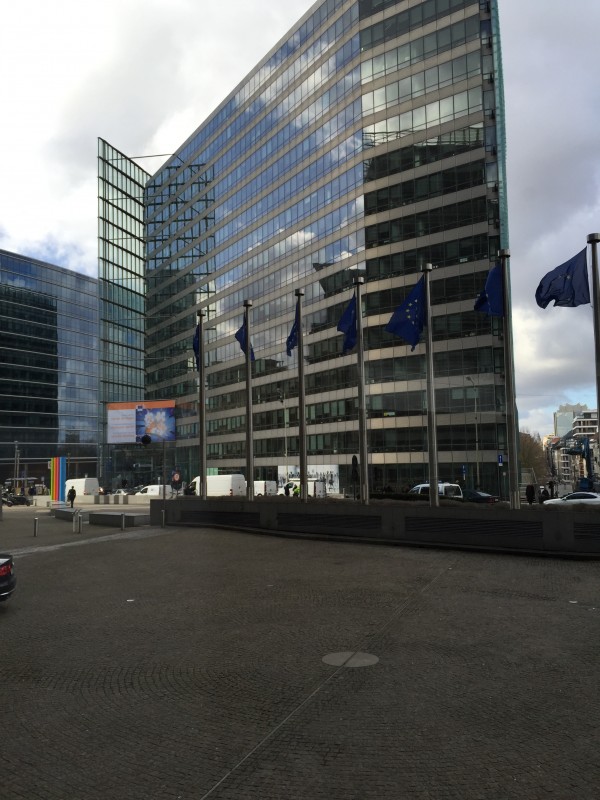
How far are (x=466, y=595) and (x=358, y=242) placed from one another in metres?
51.6

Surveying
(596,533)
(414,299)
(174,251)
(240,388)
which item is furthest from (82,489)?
(596,533)

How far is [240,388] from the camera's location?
79062 millimetres

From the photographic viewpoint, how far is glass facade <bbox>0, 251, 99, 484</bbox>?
107 m

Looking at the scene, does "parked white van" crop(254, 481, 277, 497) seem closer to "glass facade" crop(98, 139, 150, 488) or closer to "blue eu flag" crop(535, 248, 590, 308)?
"blue eu flag" crop(535, 248, 590, 308)

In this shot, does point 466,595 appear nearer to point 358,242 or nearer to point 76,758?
point 76,758

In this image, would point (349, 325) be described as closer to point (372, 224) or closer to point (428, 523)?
point (428, 523)

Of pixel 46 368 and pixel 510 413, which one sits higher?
pixel 46 368

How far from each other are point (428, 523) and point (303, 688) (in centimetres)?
1381

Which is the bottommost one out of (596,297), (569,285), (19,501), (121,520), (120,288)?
(19,501)

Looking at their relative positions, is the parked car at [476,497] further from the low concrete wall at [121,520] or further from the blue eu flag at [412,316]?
the low concrete wall at [121,520]

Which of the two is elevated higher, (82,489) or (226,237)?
(226,237)

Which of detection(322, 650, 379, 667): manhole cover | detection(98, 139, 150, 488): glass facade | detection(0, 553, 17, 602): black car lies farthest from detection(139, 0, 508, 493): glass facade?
detection(322, 650, 379, 667): manhole cover

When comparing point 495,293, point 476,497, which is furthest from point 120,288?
point 495,293

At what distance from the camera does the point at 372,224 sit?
195 ft
